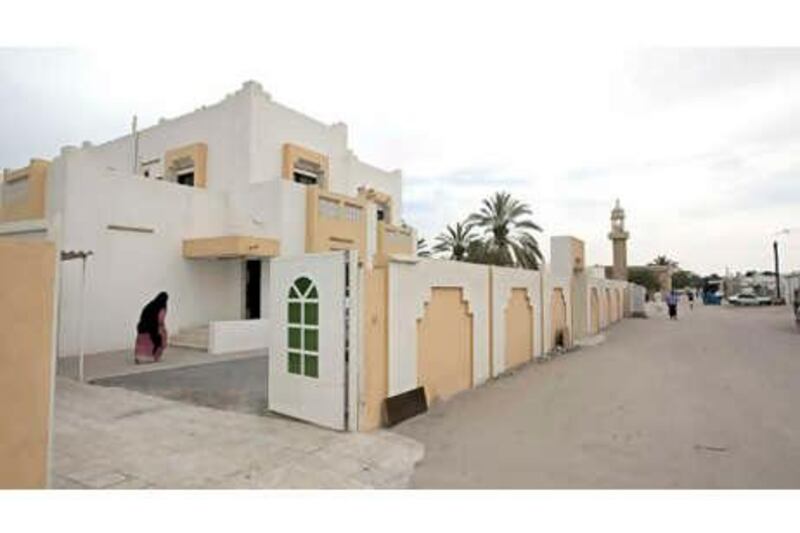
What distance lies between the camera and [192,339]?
1309cm

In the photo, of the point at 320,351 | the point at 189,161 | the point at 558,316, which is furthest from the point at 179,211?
the point at 558,316

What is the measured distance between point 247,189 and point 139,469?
12055 mm

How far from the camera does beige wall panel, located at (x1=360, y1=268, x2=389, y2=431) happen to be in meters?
5.80

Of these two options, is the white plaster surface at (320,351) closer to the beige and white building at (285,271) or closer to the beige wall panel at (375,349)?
the beige and white building at (285,271)

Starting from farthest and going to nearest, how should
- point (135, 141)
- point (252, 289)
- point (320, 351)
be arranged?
1. point (135, 141)
2. point (252, 289)
3. point (320, 351)

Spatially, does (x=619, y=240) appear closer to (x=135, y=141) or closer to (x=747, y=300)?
(x=747, y=300)

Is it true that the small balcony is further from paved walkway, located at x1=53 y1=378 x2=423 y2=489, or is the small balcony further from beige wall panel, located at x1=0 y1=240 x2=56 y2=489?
beige wall panel, located at x1=0 y1=240 x2=56 y2=489

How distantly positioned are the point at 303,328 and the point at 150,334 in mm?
5991

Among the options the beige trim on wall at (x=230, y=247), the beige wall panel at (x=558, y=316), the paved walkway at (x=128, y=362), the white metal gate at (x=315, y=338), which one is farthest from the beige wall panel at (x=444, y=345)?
the beige trim on wall at (x=230, y=247)

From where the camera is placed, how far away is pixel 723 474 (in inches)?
181

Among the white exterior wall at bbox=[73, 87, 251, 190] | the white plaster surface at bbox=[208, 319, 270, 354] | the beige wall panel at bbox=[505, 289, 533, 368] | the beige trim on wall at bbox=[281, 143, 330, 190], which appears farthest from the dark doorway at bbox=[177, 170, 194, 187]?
the beige wall panel at bbox=[505, 289, 533, 368]

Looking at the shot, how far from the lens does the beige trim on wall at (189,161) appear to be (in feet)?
57.4
